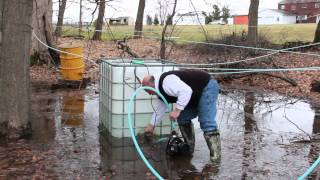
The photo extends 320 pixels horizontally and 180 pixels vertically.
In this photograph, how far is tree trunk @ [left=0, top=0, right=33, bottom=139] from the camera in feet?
21.0

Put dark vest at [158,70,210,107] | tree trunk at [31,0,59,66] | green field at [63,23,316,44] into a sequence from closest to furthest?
dark vest at [158,70,210,107] → tree trunk at [31,0,59,66] → green field at [63,23,316,44]

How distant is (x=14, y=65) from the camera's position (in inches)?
254

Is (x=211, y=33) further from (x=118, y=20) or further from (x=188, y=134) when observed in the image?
(x=188, y=134)

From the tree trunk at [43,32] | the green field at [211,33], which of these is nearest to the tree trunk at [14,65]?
the tree trunk at [43,32]

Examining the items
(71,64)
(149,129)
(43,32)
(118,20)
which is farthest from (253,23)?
(149,129)

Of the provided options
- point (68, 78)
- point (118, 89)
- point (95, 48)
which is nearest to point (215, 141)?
point (118, 89)

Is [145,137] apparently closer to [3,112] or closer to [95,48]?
[3,112]

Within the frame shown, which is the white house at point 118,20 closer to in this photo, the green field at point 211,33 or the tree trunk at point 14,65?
the green field at point 211,33

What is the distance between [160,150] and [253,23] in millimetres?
14529

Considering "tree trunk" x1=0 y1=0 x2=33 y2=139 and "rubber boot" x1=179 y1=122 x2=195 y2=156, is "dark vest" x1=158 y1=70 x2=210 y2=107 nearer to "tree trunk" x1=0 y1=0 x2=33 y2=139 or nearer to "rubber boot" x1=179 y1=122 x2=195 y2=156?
"rubber boot" x1=179 y1=122 x2=195 y2=156

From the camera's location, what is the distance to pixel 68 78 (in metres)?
11.7

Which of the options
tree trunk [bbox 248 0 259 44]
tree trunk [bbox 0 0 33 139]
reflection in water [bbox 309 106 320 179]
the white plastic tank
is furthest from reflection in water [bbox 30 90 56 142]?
tree trunk [bbox 248 0 259 44]

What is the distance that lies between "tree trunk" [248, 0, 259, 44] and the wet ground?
10248 millimetres

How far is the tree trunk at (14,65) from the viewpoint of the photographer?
21.0 feet
